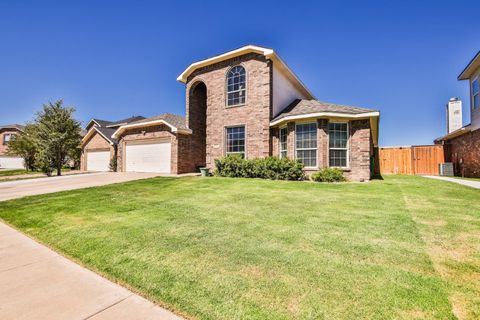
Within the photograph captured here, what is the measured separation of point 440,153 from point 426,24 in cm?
1204

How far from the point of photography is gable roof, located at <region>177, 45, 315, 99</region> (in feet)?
45.6

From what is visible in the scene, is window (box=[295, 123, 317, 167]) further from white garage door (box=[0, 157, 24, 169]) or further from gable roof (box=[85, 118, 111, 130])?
white garage door (box=[0, 157, 24, 169])

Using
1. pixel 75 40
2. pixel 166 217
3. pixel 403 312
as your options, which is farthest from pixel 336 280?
pixel 75 40

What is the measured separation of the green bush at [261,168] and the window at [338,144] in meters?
1.91

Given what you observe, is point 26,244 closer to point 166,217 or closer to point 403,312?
point 166,217

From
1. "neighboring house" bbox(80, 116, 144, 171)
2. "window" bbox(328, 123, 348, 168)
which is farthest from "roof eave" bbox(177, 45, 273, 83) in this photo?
"neighboring house" bbox(80, 116, 144, 171)

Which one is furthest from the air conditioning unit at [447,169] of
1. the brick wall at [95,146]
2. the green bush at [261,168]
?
the brick wall at [95,146]

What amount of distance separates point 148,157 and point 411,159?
2216 cm

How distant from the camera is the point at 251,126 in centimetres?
1458

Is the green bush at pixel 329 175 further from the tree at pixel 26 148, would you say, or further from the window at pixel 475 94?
the tree at pixel 26 148

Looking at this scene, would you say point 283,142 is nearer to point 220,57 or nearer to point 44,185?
point 220,57

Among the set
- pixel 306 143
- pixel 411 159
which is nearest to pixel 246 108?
pixel 306 143

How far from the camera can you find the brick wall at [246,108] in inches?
554

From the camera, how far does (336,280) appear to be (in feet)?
8.59
